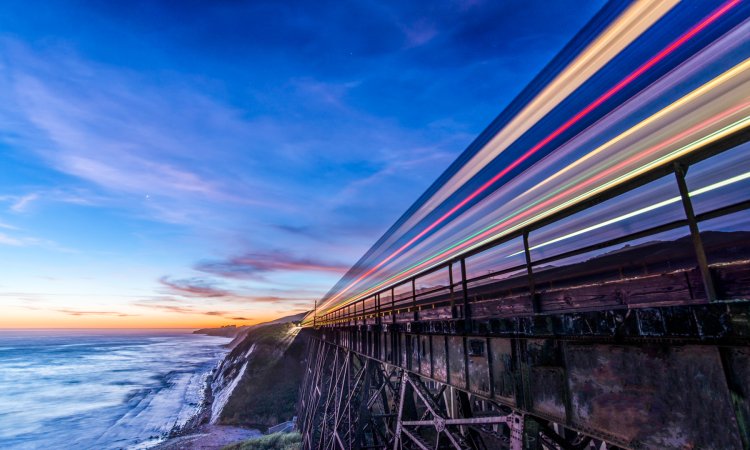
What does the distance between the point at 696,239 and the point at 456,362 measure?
363cm

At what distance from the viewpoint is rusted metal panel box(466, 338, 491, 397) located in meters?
4.57

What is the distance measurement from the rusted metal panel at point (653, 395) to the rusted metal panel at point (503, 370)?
30.9 inches

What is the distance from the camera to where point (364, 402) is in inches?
409

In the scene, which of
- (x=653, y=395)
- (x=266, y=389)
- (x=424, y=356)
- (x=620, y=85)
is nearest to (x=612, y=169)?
(x=620, y=85)

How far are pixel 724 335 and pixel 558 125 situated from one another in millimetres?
7017

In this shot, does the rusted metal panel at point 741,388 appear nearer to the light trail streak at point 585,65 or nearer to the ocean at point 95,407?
the light trail streak at point 585,65

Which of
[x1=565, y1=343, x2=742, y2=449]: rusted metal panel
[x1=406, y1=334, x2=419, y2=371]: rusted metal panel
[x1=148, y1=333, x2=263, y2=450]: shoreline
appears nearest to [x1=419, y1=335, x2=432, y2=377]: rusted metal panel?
[x1=406, y1=334, x2=419, y2=371]: rusted metal panel

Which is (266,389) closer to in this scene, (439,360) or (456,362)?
(439,360)

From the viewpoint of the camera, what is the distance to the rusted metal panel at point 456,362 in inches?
201

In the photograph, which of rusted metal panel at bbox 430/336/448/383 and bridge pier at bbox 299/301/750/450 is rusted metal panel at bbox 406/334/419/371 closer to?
rusted metal panel at bbox 430/336/448/383

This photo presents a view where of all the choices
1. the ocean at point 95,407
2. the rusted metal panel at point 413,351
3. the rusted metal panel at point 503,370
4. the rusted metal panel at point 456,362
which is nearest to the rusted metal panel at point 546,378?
the rusted metal panel at point 503,370

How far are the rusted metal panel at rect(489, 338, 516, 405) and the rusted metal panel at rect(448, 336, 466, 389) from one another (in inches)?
26.3

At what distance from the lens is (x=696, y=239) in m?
2.42

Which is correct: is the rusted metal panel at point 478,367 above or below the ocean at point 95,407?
above
